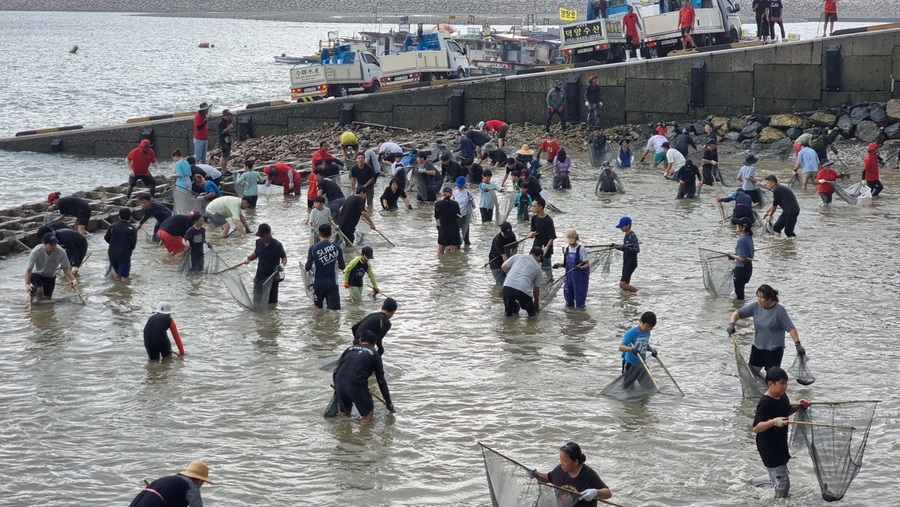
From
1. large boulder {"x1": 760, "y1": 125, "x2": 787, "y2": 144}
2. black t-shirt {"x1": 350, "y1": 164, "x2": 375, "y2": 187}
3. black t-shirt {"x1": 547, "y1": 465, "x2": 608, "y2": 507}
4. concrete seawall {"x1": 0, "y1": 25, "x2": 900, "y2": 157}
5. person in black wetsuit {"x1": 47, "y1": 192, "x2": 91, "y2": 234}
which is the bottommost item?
black t-shirt {"x1": 547, "y1": 465, "x2": 608, "y2": 507}

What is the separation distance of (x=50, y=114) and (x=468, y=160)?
141 feet

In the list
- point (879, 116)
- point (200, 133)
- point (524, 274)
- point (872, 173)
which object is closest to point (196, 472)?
point (524, 274)

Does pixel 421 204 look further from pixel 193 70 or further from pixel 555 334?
pixel 193 70

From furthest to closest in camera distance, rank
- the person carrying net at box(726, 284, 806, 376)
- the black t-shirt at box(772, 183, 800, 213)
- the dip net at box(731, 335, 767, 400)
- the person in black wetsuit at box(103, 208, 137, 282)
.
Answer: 1. the black t-shirt at box(772, 183, 800, 213)
2. the person in black wetsuit at box(103, 208, 137, 282)
3. the dip net at box(731, 335, 767, 400)
4. the person carrying net at box(726, 284, 806, 376)

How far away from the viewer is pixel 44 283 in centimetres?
1525

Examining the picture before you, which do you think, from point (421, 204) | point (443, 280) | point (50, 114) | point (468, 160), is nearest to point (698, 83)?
point (468, 160)

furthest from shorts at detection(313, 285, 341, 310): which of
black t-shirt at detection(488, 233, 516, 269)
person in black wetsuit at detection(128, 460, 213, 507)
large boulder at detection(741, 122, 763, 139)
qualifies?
large boulder at detection(741, 122, 763, 139)

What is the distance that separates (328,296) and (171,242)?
4.41 meters

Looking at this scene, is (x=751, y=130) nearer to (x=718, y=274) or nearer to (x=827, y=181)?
(x=827, y=181)

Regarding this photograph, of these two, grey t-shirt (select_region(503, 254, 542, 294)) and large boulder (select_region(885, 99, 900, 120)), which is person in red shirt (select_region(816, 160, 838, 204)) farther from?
grey t-shirt (select_region(503, 254, 542, 294))

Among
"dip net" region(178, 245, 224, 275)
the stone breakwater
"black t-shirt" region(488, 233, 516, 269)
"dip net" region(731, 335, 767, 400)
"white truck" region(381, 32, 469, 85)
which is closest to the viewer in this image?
"dip net" region(731, 335, 767, 400)

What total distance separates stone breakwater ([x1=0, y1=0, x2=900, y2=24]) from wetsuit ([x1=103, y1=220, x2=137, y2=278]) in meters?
95.1

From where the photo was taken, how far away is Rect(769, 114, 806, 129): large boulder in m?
28.8

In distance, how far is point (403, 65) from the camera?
4003 centimetres
